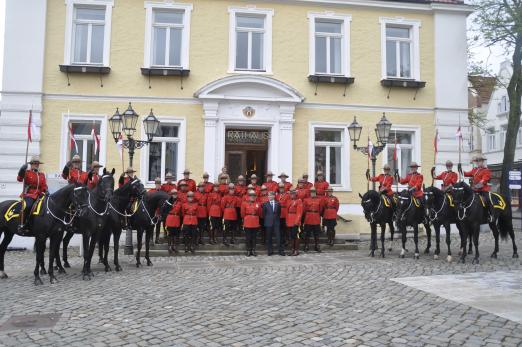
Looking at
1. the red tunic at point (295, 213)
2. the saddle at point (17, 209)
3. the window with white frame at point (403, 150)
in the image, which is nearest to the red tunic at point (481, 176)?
the red tunic at point (295, 213)

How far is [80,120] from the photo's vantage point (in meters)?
15.4

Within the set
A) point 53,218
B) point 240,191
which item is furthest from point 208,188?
point 53,218

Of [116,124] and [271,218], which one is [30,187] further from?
[271,218]

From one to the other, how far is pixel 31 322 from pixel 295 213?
24.9 ft

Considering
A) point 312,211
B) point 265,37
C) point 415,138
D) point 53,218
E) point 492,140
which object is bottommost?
point 53,218

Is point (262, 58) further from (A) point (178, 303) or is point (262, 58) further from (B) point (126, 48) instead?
(A) point (178, 303)

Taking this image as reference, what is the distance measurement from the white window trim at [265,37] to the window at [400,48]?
14.2 ft

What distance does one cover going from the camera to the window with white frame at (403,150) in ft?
56.3

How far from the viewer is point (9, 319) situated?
6336 mm

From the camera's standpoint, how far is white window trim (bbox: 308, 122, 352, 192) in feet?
53.8

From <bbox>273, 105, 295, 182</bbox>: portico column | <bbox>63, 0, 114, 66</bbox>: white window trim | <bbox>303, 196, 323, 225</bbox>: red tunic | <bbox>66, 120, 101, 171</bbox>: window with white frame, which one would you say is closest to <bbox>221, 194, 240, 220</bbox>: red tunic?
<bbox>303, 196, 323, 225</bbox>: red tunic

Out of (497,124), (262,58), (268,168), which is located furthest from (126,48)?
(497,124)

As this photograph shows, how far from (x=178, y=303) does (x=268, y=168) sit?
9.61m

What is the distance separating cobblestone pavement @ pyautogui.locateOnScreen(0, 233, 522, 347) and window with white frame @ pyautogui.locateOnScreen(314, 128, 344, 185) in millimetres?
6367
